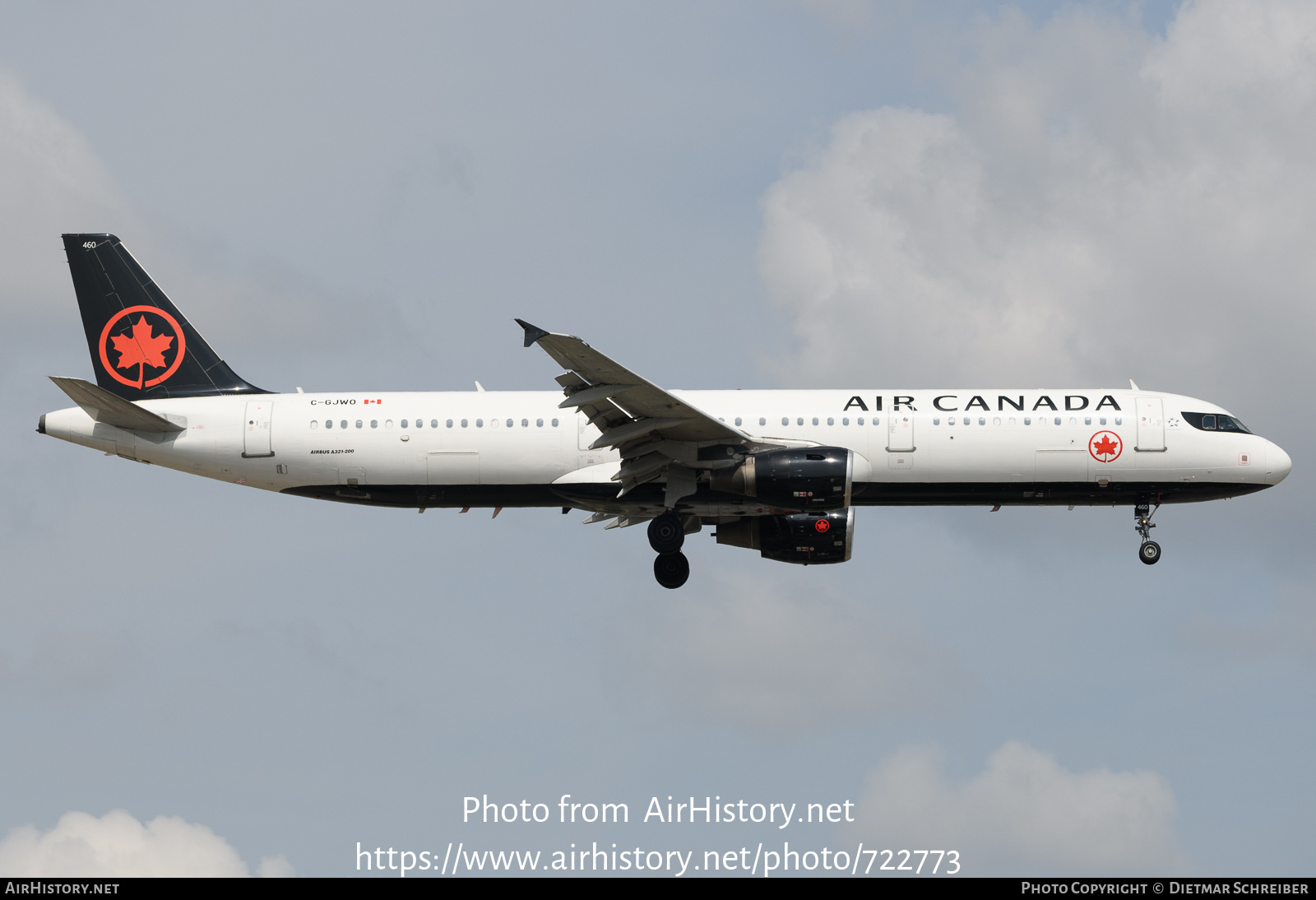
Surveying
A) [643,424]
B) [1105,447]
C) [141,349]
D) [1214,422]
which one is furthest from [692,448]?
[141,349]

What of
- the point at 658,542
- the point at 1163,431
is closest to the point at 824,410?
the point at 658,542

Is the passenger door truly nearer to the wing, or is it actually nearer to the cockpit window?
the cockpit window

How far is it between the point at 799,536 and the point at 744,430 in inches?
188

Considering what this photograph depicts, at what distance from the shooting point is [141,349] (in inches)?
1783

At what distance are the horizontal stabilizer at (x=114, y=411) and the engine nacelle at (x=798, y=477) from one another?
16.4 m

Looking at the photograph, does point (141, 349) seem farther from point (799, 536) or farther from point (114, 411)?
point (799, 536)

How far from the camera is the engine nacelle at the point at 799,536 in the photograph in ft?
147

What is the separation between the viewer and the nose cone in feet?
140

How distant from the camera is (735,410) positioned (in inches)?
1661

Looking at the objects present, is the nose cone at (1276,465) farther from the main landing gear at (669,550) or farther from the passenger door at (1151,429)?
the main landing gear at (669,550)

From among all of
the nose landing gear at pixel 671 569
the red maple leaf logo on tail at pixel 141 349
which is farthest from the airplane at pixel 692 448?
the red maple leaf logo on tail at pixel 141 349

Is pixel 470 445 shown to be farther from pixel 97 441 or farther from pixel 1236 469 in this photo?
pixel 1236 469

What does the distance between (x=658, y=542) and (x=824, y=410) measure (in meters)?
5.96

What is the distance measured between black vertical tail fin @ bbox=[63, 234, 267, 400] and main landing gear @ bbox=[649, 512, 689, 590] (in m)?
12.6
